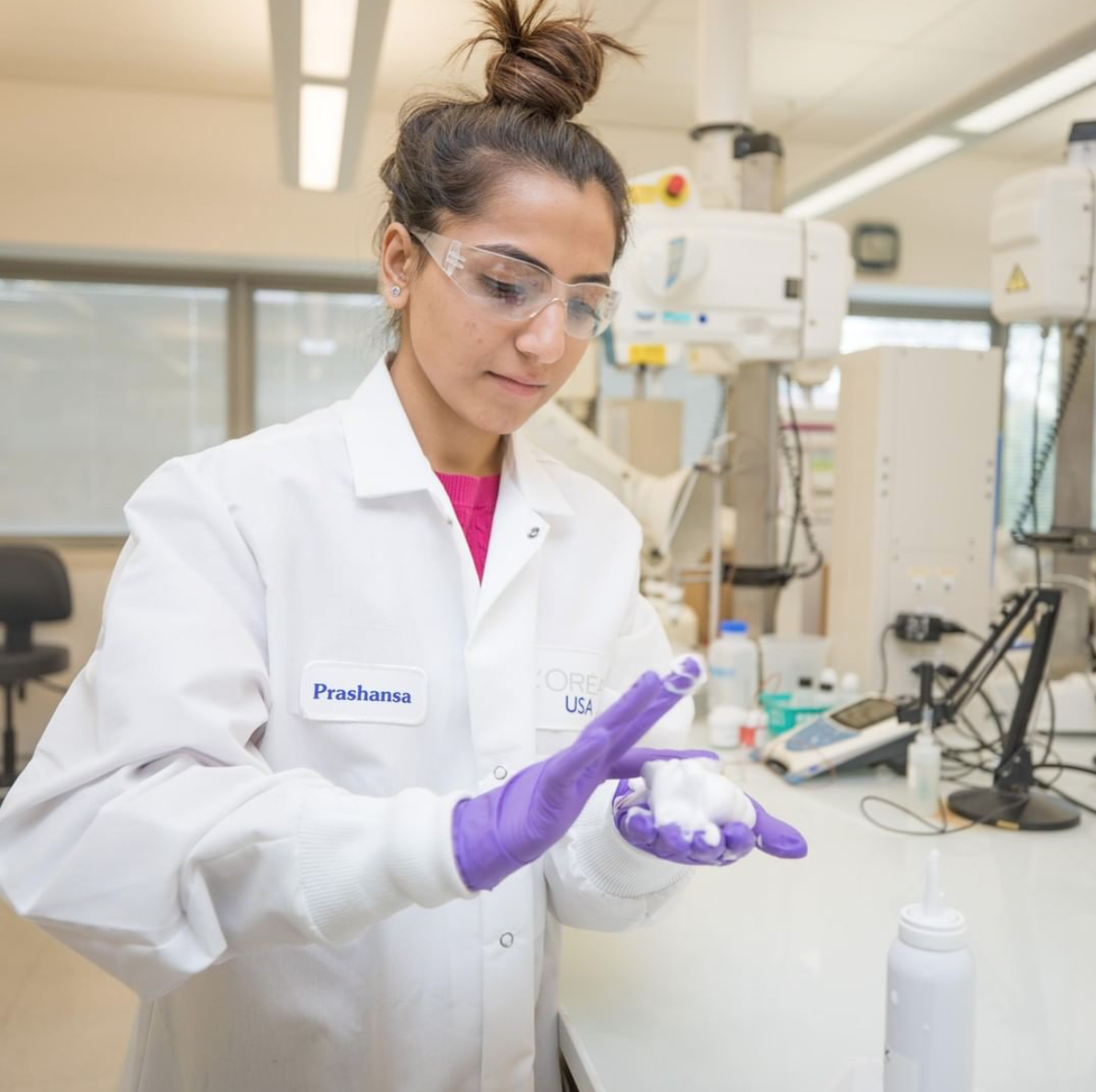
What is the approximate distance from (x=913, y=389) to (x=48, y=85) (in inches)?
149

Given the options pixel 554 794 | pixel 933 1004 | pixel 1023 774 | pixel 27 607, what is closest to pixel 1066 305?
pixel 1023 774

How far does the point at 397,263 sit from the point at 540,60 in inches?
9.5

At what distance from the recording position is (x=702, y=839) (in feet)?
Answer: 2.25

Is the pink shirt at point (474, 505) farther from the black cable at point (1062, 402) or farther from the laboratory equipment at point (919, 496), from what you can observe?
the black cable at point (1062, 402)

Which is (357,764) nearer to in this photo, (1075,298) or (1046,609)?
(1046,609)

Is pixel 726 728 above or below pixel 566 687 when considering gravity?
below

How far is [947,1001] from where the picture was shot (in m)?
0.73

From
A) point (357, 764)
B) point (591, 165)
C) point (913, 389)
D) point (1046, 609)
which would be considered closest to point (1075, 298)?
point (913, 389)

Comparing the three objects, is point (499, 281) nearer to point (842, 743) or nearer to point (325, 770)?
point (325, 770)

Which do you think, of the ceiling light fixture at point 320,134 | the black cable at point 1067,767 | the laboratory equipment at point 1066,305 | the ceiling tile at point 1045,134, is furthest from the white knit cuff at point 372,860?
the ceiling tile at point 1045,134

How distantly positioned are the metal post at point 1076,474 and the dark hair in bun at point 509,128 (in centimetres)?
144

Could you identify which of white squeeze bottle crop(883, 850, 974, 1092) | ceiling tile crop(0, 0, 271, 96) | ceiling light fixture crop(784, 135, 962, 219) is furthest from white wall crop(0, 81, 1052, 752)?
white squeeze bottle crop(883, 850, 974, 1092)

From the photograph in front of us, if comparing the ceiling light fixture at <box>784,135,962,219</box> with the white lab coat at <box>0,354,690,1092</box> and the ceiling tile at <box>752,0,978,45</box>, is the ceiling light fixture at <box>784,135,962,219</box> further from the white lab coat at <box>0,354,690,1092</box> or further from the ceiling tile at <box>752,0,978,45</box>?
the white lab coat at <box>0,354,690,1092</box>

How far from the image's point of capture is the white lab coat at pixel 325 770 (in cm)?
70
